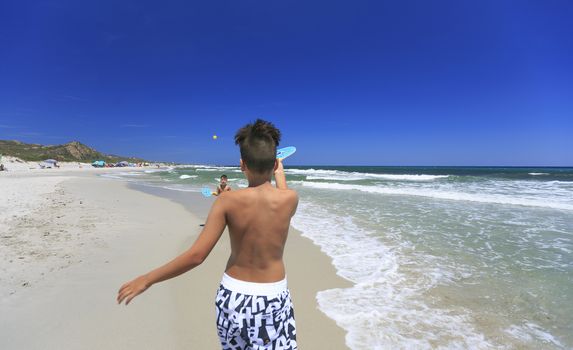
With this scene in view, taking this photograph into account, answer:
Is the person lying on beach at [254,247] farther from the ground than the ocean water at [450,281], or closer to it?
farther from the ground

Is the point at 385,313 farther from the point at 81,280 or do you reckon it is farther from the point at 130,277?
the point at 81,280

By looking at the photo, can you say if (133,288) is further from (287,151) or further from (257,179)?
(287,151)

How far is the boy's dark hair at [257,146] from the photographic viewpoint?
1.84 metres

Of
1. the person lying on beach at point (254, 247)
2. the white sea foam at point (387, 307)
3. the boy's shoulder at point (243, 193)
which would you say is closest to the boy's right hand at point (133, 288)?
the person lying on beach at point (254, 247)

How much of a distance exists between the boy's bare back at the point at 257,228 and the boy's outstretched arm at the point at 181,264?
0.08 metres

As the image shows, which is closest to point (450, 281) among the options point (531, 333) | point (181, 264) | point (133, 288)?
point (531, 333)

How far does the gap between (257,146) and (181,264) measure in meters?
0.76

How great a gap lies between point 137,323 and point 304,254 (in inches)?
148

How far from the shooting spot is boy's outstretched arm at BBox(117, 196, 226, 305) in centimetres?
159

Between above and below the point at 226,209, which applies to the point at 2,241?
below

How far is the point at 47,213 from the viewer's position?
9.50m

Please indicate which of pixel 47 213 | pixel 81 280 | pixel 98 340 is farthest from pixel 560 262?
pixel 47 213

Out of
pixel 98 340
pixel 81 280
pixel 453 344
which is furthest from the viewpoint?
pixel 81 280

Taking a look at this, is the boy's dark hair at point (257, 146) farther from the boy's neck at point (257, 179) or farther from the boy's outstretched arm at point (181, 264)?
the boy's outstretched arm at point (181, 264)
